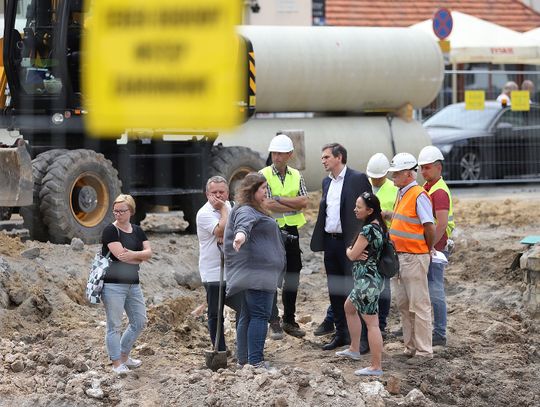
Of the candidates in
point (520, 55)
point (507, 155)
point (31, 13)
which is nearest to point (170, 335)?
point (31, 13)

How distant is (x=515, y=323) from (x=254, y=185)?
3.70 meters

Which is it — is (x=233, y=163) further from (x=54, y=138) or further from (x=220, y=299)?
(x=220, y=299)

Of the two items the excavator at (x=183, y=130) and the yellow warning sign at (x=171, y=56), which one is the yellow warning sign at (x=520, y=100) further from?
the yellow warning sign at (x=171, y=56)

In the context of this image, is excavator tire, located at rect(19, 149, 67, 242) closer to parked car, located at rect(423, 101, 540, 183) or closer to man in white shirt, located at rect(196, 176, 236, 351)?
man in white shirt, located at rect(196, 176, 236, 351)

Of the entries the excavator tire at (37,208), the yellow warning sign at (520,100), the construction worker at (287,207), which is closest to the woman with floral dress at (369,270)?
the construction worker at (287,207)

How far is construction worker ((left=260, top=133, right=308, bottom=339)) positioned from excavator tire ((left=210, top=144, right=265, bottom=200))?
5.45m

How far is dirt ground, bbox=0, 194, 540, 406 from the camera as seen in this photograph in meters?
8.26

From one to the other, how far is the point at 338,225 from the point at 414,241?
0.75m

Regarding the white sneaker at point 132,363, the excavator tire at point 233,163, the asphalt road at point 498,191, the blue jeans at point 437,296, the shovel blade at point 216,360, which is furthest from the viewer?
the asphalt road at point 498,191

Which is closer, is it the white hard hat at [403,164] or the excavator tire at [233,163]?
the white hard hat at [403,164]

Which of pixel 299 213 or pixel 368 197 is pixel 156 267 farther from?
pixel 368 197

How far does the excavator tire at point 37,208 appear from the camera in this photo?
45.2ft

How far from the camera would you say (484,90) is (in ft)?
76.6

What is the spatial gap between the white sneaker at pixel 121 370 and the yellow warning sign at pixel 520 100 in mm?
14705
